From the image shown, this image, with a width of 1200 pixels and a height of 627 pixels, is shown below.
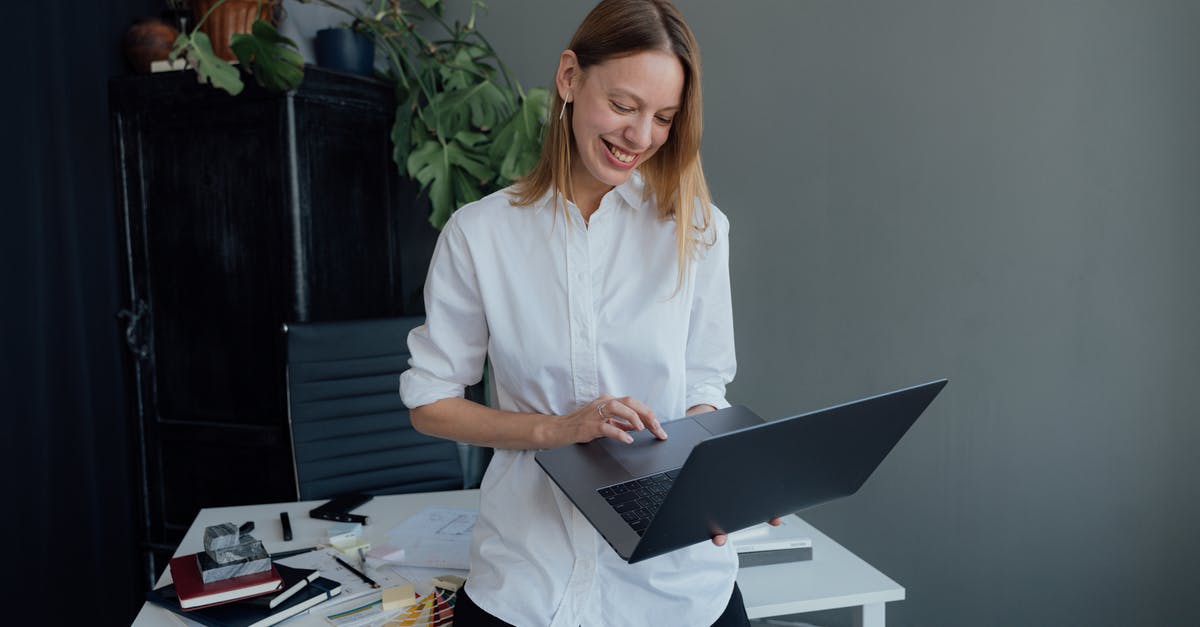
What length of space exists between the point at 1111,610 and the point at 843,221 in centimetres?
133

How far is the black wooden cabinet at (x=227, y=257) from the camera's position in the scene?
2.71m

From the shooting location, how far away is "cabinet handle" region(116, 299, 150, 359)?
2871mm

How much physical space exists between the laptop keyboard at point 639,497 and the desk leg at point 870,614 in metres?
0.61

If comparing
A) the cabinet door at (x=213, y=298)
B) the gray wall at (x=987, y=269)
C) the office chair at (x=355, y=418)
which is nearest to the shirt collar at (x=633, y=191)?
the office chair at (x=355, y=418)

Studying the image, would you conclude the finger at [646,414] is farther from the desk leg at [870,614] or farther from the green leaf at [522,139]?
the green leaf at [522,139]

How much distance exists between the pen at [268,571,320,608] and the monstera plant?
145cm

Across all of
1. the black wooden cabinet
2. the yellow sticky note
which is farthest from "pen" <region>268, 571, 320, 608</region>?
the black wooden cabinet

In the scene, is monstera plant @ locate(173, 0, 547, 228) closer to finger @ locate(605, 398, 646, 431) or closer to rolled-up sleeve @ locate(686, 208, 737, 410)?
rolled-up sleeve @ locate(686, 208, 737, 410)

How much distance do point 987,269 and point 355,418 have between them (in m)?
1.82

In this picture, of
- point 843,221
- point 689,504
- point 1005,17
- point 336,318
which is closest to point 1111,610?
point 843,221

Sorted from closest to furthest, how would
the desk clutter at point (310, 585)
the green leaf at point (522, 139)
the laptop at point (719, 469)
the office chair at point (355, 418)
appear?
the laptop at point (719, 469), the desk clutter at point (310, 585), the office chair at point (355, 418), the green leaf at point (522, 139)

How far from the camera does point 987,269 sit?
255 centimetres

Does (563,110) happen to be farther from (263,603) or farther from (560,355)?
(263,603)

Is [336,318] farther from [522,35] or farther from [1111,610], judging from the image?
[1111,610]
